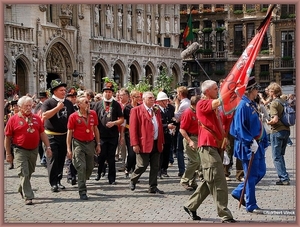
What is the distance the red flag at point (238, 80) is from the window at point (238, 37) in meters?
43.9

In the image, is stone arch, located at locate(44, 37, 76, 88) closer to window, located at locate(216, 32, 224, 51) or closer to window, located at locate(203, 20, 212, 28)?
window, located at locate(216, 32, 224, 51)

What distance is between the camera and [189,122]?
10242 mm

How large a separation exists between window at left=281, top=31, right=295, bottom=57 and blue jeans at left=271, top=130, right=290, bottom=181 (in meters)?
39.1

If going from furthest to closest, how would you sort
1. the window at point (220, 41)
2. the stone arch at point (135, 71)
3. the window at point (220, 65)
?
the window at point (220, 41), the window at point (220, 65), the stone arch at point (135, 71)

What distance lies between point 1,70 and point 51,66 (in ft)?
72.2

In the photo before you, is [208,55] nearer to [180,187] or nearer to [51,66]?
[51,66]

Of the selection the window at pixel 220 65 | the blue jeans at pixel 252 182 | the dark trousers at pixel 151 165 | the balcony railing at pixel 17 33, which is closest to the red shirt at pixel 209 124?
the blue jeans at pixel 252 182

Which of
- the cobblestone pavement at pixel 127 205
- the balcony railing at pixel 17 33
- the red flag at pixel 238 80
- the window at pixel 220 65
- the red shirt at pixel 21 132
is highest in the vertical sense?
the balcony railing at pixel 17 33

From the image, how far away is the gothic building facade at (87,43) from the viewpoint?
87.6 feet

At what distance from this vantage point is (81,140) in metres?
9.93

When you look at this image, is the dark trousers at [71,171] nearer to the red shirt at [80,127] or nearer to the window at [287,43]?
the red shirt at [80,127]

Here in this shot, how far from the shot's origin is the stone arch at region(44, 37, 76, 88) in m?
29.7

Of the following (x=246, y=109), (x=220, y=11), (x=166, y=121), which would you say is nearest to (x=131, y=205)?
(x=246, y=109)

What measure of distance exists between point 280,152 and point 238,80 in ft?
12.5
